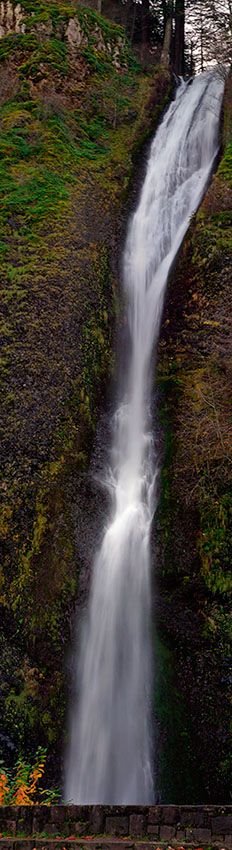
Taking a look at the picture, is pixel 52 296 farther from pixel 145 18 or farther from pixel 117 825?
pixel 145 18

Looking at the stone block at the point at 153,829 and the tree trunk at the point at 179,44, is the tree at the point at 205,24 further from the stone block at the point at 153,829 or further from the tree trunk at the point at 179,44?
the stone block at the point at 153,829

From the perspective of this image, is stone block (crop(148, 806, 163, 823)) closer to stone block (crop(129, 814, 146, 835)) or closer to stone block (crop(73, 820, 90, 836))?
stone block (crop(129, 814, 146, 835))

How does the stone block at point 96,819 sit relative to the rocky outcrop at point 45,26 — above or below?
below

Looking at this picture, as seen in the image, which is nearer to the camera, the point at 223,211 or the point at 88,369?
the point at 88,369

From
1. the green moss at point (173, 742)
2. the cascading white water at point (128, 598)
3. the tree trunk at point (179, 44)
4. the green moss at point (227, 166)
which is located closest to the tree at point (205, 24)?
the tree trunk at point (179, 44)

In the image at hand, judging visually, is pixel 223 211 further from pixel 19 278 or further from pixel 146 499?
pixel 146 499

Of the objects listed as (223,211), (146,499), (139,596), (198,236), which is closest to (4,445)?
(146,499)
